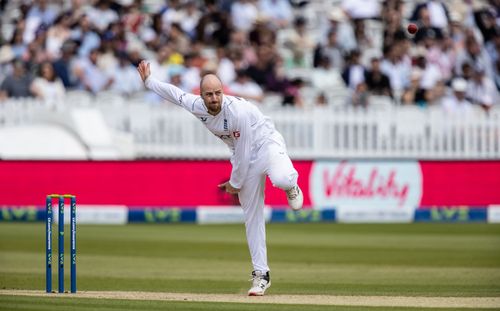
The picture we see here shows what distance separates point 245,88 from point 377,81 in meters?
2.25

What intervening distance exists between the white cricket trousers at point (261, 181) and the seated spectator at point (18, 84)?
10.8 metres

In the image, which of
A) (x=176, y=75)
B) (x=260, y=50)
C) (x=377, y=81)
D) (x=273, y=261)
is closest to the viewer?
(x=273, y=261)

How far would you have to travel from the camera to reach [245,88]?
20.0m

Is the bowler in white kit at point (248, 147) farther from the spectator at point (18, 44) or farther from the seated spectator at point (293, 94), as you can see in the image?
the spectator at point (18, 44)

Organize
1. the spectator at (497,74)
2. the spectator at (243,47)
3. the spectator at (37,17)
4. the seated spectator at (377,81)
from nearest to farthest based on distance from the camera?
the seated spectator at (377,81), the spectator at (243,47), the spectator at (37,17), the spectator at (497,74)

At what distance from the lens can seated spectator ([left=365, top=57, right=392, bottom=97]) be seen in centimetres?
2078

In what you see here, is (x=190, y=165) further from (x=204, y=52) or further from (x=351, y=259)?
(x=351, y=259)

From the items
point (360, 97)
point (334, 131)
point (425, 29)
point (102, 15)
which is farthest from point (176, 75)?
point (425, 29)

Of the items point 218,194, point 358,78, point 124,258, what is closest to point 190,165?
point 218,194

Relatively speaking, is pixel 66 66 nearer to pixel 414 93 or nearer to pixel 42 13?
pixel 42 13

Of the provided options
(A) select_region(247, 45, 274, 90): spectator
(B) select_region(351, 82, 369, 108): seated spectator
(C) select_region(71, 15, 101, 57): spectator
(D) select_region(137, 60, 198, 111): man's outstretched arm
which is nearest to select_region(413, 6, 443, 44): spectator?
(B) select_region(351, 82, 369, 108): seated spectator

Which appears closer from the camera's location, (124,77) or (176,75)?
(176,75)

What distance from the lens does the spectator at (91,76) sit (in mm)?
20703

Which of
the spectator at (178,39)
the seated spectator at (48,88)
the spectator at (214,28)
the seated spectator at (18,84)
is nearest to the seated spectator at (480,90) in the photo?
the spectator at (214,28)
